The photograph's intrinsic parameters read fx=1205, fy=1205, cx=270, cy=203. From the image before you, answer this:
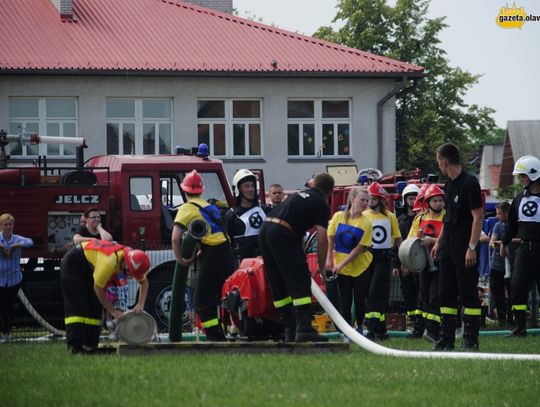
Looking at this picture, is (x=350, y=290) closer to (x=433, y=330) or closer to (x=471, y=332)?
(x=433, y=330)

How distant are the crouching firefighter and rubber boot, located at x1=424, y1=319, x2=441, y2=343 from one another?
7.77 ft

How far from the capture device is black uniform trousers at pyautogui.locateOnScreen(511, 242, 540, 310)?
15.0m

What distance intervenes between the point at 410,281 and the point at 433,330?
201 centimetres

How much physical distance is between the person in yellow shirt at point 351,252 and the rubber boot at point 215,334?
1.73 m

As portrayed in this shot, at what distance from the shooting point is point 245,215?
14039 mm

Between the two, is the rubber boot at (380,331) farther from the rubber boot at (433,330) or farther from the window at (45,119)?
the window at (45,119)

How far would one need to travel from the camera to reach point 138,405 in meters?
8.39

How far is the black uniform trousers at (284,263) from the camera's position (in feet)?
40.0

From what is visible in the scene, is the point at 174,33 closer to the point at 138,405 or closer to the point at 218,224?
the point at 218,224

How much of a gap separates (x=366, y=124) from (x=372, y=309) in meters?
23.1

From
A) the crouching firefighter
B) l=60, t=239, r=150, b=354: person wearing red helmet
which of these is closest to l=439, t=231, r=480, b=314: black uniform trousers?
the crouching firefighter

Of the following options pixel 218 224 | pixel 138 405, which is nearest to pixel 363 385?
pixel 138 405

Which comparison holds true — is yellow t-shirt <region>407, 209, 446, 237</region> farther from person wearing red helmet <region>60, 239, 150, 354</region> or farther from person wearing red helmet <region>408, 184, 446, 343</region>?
person wearing red helmet <region>60, 239, 150, 354</region>

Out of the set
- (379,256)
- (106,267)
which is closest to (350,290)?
(379,256)
